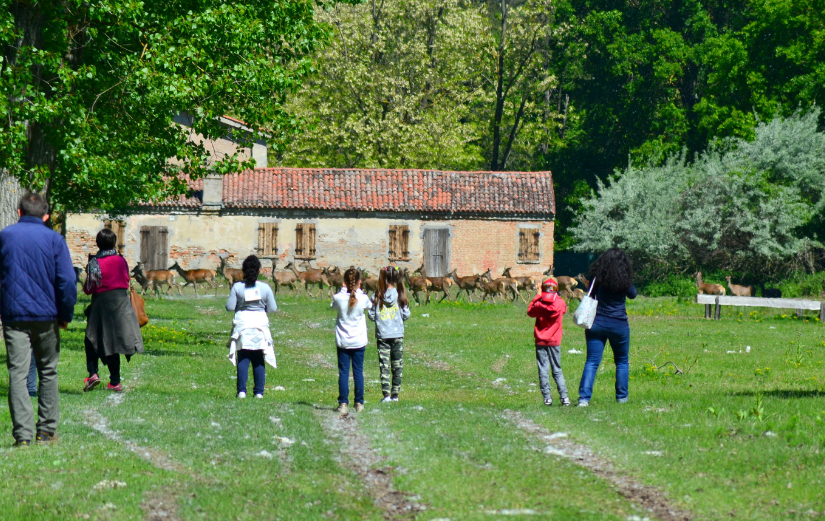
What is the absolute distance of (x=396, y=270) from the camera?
12586 millimetres

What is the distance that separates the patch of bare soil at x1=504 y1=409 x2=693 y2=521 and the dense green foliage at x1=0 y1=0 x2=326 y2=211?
980 centimetres

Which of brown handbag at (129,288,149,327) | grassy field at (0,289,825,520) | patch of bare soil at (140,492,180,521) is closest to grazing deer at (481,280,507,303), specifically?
grassy field at (0,289,825,520)

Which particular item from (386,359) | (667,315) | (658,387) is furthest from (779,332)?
(386,359)

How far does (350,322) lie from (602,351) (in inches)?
118

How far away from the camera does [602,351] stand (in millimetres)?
11797

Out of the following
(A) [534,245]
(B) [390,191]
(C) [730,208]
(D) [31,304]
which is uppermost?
(B) [390,191]

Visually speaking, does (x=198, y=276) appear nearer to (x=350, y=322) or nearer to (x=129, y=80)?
(x=129, y=80)

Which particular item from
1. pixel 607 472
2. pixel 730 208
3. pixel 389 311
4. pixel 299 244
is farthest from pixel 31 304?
pixel 299 244

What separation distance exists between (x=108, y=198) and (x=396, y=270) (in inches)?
449

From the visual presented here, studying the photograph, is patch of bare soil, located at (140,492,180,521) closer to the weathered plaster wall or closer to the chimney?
the weathered plaster wall

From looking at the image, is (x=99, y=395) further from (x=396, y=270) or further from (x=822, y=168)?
(x=822, y=168)

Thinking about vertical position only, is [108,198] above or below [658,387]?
above

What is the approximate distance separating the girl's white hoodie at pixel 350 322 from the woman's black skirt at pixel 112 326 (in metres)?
2.52

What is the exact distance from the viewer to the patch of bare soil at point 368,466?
6.97 meters
